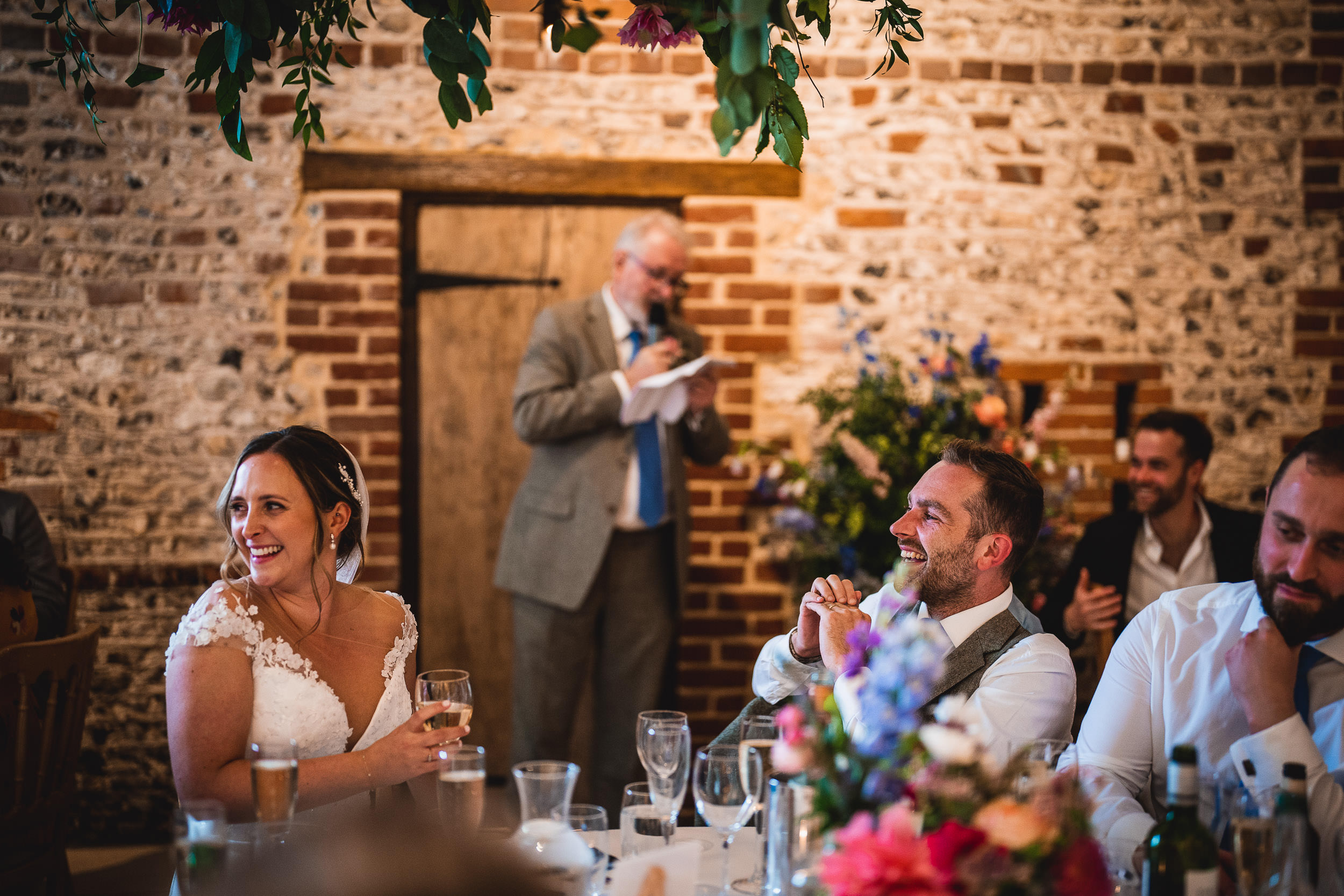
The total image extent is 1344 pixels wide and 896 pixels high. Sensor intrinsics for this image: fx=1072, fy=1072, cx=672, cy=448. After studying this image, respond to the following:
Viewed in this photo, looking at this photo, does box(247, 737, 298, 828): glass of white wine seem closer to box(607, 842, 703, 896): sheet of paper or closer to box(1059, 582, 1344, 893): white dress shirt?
box(607, 842, 703, 896): sheet of paper

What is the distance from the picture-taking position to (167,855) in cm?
328

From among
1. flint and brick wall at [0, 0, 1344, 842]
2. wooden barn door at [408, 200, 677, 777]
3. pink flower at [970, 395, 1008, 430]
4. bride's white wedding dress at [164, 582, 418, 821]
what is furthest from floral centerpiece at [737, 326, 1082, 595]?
bride's white wedding dress at [164, 582, 418, 821]

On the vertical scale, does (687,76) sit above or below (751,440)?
above

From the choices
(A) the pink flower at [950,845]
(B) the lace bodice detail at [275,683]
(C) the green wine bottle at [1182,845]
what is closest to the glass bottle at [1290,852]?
(C) the green wine bottle at [1182,845]

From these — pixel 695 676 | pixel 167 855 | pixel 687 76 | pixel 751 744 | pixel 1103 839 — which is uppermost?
pixel 687 76

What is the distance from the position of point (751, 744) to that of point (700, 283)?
2.51 m

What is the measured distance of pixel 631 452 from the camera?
10.9 ft

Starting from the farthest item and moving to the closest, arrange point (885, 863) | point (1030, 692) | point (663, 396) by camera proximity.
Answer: point (663, 396) → point (1030, 692) → point (885, 863)

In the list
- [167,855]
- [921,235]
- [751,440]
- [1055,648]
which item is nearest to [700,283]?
[751,440]

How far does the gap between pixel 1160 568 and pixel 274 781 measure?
2607mm

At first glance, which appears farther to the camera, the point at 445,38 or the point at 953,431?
the point at 953,431

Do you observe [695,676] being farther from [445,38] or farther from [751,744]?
[445,38]

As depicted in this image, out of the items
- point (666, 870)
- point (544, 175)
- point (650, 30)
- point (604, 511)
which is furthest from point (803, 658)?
point (544, 175)

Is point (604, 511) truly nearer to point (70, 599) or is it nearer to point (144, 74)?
point (70, 599)
